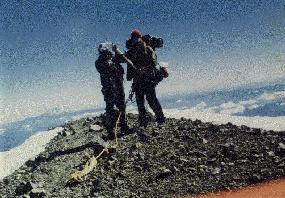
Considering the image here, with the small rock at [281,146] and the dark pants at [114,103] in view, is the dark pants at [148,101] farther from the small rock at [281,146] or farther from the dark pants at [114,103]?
the small rock at [281,146]

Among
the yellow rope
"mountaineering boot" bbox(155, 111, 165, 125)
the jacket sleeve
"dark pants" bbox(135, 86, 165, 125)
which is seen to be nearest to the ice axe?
the jacket sleeve

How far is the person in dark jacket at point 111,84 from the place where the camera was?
1461 cm

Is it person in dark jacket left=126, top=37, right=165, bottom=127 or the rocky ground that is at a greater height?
person in dark jacket left=126, top=37, right=165, bottom=127

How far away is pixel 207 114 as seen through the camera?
18.0 metres

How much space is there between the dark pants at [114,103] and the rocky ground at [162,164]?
79cm

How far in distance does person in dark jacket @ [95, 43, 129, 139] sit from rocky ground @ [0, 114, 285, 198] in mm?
825

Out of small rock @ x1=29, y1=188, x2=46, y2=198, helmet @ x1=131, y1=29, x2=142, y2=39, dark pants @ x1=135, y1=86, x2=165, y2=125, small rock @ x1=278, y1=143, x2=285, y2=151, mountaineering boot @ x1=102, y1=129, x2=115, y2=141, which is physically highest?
helmet @ x1=131, y1=29, x2=142, y2=39

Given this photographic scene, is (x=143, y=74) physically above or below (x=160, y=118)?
above

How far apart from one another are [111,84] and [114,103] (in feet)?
2.59

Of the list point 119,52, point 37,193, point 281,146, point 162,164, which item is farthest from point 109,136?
point 281,146

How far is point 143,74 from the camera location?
14.6m

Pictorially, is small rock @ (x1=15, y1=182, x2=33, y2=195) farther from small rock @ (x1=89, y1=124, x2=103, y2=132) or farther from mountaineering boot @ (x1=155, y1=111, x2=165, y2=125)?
mountaineering boot @ (x1=155, y1=111, x2=165, y2=125)

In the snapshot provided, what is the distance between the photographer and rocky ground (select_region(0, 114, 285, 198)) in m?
9.62

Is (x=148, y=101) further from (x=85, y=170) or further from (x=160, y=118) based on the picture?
(x=85, y=170)
